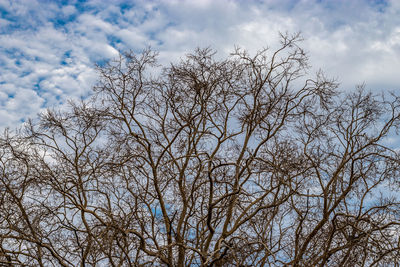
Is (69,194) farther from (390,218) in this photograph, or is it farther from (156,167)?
(390,218)

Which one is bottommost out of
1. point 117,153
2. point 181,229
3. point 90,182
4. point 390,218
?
point 390,218

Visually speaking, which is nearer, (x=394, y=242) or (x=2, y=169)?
(x=394, y=242)

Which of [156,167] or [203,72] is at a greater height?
[203,72]

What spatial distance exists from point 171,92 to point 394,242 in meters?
6.59

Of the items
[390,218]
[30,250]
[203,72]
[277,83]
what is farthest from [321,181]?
[30,250]

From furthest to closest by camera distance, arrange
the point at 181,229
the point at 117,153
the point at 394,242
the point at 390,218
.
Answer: the point at 181,229, the point at 117,153, the point at 390,218, the point at 394,242

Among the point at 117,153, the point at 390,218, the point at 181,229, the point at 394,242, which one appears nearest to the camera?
the point at 394,242

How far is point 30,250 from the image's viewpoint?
1048 centimetres

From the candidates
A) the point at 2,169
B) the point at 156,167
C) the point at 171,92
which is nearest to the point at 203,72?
the point at 171,92

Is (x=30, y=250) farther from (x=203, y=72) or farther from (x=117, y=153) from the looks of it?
(x=203, y=72)

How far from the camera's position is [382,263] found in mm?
9898

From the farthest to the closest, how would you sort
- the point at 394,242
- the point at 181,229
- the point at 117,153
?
1. the point at 181,229
2. the point at 117,153
3. the point at 394,242

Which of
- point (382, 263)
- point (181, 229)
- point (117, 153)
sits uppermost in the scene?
point (117, 153)

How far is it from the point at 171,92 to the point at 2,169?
477cm
